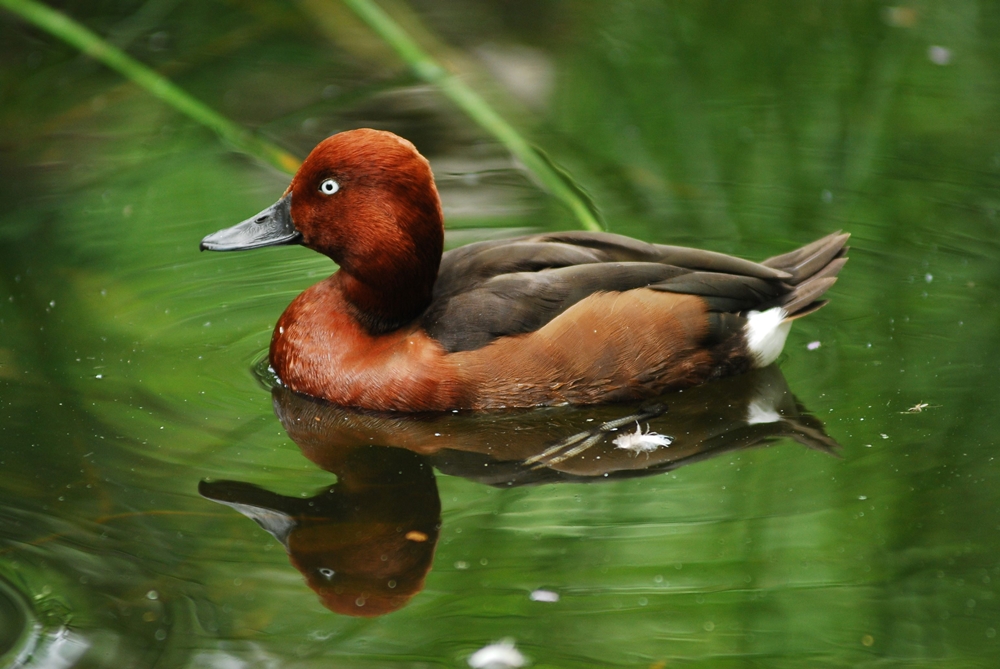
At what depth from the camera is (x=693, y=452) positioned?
180 inches

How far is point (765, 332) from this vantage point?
509 centimetres

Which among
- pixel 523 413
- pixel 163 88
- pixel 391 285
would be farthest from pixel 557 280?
pixel 163 88

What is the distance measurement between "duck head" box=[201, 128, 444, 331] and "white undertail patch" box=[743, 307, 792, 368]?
1.32 metres

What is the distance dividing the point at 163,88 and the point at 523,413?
2.64 metres

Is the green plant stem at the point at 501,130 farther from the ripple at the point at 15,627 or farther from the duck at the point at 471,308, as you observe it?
the ripple at the point at 15,627

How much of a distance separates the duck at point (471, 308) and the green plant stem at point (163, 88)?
1.51 meters

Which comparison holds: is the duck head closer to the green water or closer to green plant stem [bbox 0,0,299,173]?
the green water

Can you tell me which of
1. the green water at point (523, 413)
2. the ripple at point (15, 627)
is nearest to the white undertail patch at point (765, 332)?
the green water at point (523, 413)

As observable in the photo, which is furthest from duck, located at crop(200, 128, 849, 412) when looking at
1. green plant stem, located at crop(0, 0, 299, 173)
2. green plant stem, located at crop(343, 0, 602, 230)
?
green plant stem, located at crop(0, 0, 299, 173)

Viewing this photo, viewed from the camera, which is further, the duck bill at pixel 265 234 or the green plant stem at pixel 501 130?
the green plant stem at pixel 501 130

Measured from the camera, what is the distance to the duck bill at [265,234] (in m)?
5.05

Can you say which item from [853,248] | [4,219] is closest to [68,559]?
[4,219]

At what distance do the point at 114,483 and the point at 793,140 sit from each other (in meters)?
4.49

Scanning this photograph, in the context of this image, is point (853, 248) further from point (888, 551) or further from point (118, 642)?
point (118, 642)
